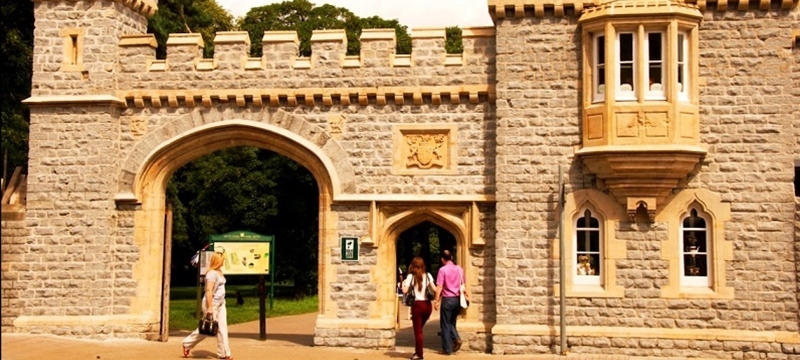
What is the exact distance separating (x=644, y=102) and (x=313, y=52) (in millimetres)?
5256

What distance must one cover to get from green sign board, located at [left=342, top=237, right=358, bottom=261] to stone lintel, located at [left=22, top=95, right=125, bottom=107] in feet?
14.5

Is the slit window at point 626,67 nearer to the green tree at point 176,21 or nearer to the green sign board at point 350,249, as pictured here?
the green sign board at point 350,249

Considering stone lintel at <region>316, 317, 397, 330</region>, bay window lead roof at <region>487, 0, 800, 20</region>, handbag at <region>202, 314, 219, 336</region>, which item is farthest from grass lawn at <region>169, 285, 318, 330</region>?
bay window lead roof at <region>487, 0, 800, 20</region>

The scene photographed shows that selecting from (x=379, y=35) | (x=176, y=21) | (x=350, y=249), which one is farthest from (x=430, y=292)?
(x=176, y=21)

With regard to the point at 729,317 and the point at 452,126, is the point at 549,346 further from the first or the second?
the point at 452,126

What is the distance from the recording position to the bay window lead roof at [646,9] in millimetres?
12242

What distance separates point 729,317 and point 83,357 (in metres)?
8.94

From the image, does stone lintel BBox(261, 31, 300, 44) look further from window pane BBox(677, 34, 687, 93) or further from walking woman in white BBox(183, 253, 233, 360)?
window pane BBox(677, 34, 687, 93)

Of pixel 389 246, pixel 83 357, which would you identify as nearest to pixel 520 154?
pixel 389 246

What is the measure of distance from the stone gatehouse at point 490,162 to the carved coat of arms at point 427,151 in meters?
0.03

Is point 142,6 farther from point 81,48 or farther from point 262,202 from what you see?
point 262,202

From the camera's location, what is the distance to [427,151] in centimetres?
1376

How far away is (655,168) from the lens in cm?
1229

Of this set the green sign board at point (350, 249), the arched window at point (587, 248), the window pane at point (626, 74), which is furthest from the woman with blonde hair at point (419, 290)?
the window pane at point (626, 74)
